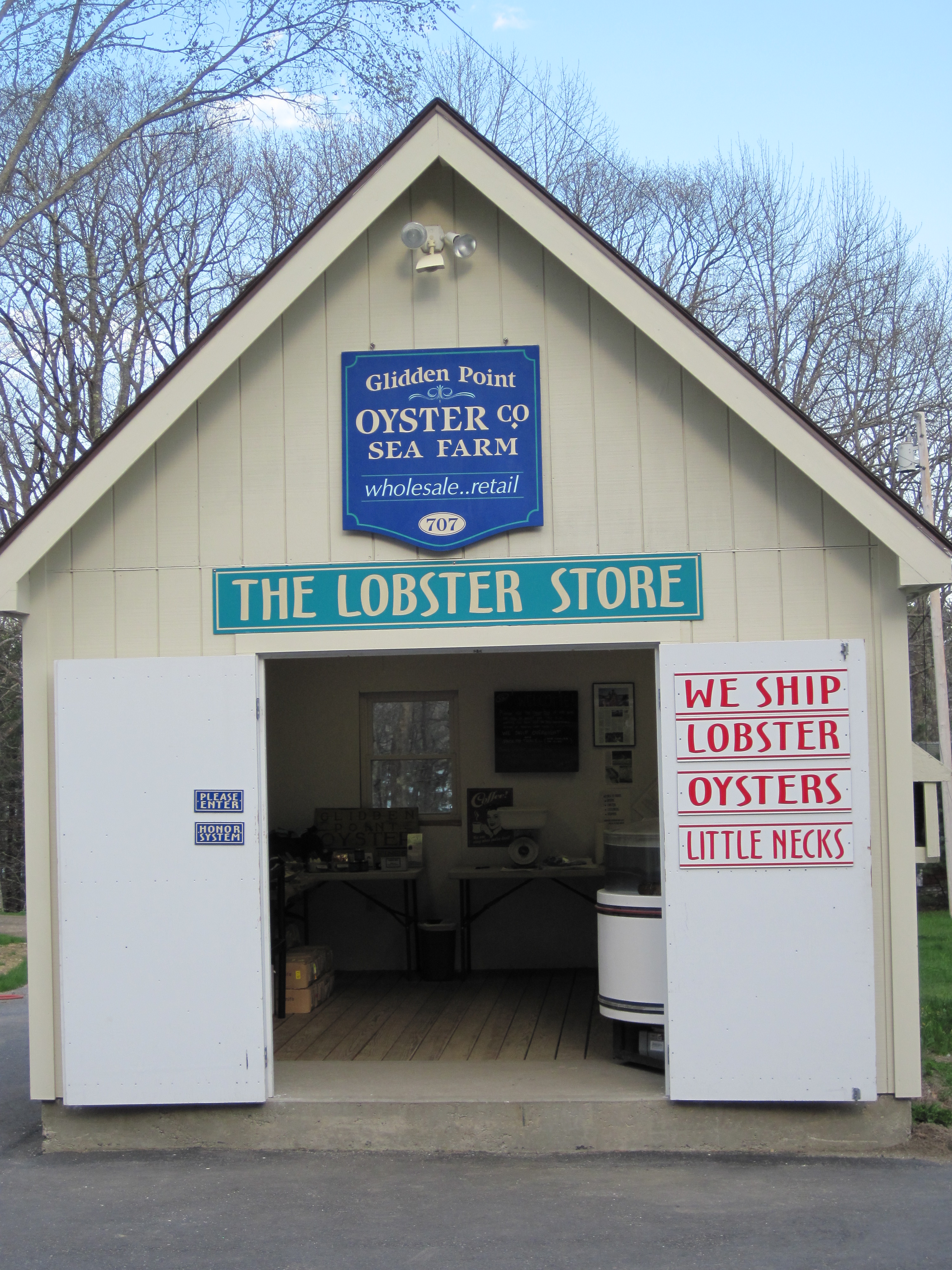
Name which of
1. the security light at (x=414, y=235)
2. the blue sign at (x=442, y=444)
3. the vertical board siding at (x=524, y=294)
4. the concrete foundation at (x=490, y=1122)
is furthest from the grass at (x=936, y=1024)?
the security light at (x=414, y=235)

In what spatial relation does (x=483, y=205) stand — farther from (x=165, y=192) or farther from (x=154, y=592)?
(x=165, y=192)

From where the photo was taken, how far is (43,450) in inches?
709

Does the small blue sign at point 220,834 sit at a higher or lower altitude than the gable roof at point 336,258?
lower

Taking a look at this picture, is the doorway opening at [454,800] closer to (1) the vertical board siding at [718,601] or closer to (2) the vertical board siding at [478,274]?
(1) the vertical board siding at [718,601]

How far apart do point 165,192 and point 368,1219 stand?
17.9m

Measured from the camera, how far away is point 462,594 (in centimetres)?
602

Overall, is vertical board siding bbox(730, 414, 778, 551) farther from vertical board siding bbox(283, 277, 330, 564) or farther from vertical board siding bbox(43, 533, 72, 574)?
vertical board siding bbox(43, 533, 72, 574)

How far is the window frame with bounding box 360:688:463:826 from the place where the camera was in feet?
32.0

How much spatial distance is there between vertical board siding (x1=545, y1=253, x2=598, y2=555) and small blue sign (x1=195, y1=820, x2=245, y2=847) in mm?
2176

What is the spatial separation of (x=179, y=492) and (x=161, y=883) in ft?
6.68

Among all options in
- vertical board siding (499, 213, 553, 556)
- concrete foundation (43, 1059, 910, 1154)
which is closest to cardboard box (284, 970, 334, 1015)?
concrete foundation (43, 1059, 910, 1154)

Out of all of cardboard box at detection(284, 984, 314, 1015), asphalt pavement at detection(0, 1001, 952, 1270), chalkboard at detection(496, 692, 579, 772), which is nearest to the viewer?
asphalt pavement at detection(0, 1001, 952, 1270)

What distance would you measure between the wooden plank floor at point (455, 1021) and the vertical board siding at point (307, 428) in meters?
3.11

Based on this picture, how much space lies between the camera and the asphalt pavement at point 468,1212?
4688mm
